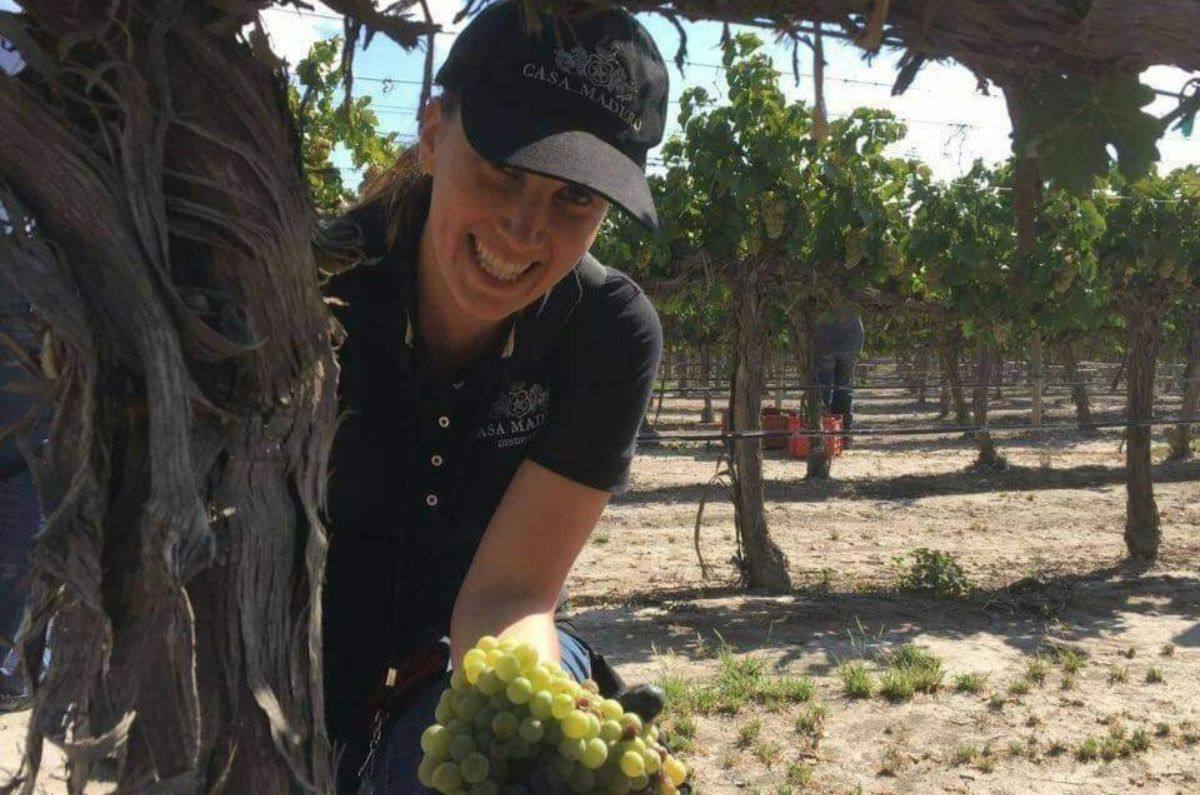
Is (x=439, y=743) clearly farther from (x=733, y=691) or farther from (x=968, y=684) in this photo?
(x=968, y=684)

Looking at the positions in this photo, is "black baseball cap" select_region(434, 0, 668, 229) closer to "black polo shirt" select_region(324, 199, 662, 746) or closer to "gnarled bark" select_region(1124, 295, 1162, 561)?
"black polo shirt" select_region(324, 199, 662, 746)

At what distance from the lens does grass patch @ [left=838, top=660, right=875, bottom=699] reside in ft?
18.1

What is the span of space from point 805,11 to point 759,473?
7.19m

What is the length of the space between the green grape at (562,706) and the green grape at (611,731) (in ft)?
0.13

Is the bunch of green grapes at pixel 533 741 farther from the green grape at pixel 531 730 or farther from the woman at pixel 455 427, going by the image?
the woman at pixel 455 427

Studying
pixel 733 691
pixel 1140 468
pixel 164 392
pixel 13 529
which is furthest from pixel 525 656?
pixel 1140 468

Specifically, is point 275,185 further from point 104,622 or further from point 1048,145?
point 1048,145

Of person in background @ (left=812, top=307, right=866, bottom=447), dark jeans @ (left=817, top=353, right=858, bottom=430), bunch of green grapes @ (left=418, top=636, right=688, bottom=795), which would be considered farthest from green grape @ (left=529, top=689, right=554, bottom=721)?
dark jeans @ (left=817, top=353, right=858, bottom=430)

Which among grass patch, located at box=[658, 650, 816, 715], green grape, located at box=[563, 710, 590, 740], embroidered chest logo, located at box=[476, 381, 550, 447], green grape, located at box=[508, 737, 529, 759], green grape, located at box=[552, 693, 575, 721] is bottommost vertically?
grass patch, located at box=[658, 650, 816, 715]

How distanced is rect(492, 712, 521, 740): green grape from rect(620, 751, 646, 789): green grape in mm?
118

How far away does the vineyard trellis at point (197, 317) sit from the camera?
114 cm

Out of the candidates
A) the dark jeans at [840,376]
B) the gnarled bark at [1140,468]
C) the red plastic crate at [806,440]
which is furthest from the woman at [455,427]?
the dark jeans at [840,376]

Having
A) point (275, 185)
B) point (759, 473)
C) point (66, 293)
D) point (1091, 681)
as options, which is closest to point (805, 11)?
point (275, 185)

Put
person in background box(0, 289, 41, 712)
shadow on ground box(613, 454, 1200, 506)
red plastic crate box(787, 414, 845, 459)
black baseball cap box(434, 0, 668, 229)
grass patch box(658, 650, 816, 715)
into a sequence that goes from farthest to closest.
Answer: red plastic crate box(787, 414, 845, 459), shadow on ground box(613, 454, 1200, 506), grass patch box(658, 650, 816, 715), person in background box(0, 289, 41, 712), black baseball cap box(434, 0, 668, 229)
